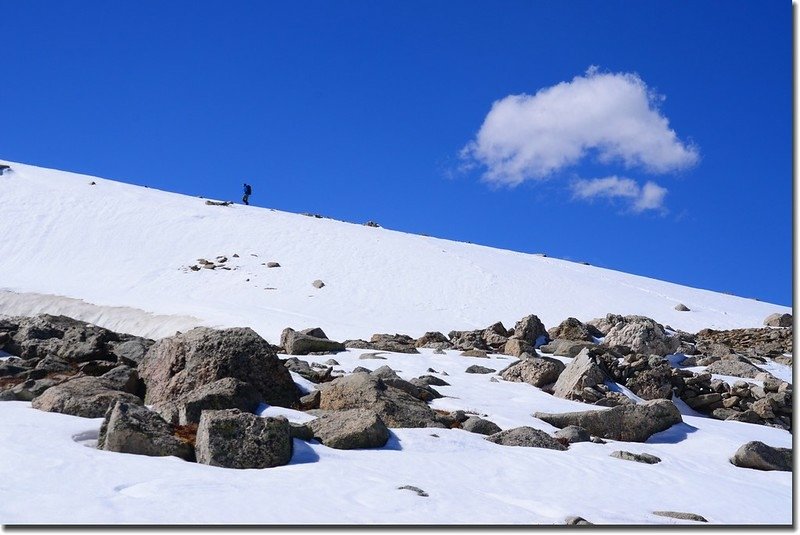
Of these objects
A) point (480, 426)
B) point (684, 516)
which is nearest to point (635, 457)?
point (480, 426)

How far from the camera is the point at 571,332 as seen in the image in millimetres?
23594

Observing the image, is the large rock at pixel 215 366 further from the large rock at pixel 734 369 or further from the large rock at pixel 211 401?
the large rock at pixel 734 369

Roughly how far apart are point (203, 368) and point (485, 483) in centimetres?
508

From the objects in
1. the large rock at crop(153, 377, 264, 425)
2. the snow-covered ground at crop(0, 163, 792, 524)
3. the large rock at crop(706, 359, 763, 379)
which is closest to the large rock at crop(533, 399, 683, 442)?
the snow-covered ground at crop(0, 163, 792, 524)

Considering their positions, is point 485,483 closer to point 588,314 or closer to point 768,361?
point 768,361

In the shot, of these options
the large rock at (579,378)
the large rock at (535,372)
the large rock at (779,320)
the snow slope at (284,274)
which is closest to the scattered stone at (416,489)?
the large rock at (579,378)

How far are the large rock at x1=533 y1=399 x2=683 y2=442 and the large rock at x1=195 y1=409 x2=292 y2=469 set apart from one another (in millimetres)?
5429

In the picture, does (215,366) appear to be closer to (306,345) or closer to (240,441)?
(240,441)

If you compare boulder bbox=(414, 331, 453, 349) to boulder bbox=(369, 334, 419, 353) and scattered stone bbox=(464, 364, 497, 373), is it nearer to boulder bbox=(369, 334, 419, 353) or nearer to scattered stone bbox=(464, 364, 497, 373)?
boulder bbox=(369, 334, 419, 353)

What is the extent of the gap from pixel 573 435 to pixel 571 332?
42.0 feet

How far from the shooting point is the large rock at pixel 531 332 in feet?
71.3

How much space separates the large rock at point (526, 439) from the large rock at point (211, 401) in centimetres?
335

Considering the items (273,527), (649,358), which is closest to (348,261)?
(649,358)

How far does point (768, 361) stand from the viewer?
74.8 feet
